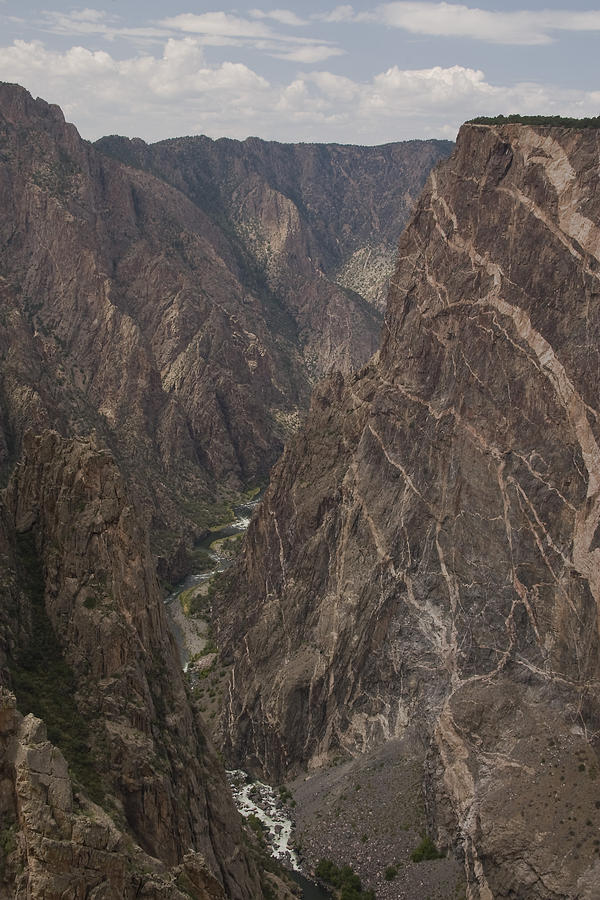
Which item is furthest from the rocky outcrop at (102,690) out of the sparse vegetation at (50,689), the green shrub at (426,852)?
the green shrub at (426,852)

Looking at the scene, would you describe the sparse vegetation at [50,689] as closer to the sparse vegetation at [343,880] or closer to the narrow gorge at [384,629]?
the narrow gorge at [384,629]

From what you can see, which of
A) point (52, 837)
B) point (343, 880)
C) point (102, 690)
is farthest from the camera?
point (343, 880)

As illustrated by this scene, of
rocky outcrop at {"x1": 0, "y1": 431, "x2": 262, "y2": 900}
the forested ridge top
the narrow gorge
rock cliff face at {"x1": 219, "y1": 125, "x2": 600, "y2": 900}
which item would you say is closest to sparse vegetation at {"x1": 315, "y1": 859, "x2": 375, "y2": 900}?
the narrow gorge

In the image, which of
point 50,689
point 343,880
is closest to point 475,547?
point 343,880

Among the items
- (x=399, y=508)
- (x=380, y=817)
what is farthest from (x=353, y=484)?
(x=380, y=817)

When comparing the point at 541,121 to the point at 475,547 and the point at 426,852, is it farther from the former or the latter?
the point at 426,852

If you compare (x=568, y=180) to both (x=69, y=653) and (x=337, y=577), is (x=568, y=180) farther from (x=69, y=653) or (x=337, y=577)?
(x=69, y=653)
